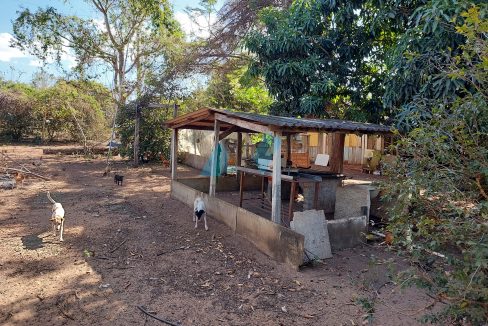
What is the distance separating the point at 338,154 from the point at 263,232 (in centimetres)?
461

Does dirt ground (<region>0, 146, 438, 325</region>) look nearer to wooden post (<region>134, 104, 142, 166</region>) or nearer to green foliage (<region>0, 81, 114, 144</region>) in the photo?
wooden post (<region>134, 104, 142, 166</region>)

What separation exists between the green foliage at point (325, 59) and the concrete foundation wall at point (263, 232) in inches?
149

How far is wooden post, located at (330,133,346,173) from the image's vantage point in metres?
9.53

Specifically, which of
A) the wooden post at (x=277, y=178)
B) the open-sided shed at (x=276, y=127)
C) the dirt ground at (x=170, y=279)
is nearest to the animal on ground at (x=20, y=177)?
the dirt ground at (x=170, y=279)

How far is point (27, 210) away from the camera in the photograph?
26.6 ft

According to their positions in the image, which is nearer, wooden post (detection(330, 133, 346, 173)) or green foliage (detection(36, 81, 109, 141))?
wooden post (detection(330, 133, 346, 173))

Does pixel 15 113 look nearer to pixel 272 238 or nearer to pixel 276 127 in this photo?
pixel 276 127

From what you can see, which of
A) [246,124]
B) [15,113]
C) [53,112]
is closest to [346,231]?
[246,124]

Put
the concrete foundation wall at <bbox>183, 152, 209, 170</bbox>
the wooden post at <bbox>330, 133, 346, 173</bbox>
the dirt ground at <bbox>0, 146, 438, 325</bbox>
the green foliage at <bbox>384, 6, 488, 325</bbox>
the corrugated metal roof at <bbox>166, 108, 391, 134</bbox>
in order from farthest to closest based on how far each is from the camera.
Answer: the concrete foundation wall at <bbox>183, 152, 209, 170</bbox>, the wooden post at <bbox>330, 133, 346, 173</bbox>, the corrugated metal roof at <bbox>166, 108, 391, 134</bbox>, the dirt ground at <bbox>0, 146, 438, 325</bbox>, the green foliage at <bbox>384, 6, 488, 325</bbox>

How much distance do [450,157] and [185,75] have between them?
1538cm

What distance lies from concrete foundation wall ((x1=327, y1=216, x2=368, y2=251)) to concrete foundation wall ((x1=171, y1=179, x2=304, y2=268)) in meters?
1.03

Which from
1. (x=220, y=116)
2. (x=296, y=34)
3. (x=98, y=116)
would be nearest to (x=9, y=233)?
(x=220, y=116)

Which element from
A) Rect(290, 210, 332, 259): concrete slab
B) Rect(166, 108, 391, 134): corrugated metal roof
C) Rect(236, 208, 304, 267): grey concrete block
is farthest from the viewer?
Rect(166, 108, 391, 134): corrugated metal roof

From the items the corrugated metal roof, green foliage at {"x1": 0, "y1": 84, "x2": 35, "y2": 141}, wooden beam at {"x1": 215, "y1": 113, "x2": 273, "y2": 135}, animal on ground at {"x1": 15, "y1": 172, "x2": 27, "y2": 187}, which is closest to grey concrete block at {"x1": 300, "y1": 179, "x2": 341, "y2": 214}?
the corrugated metal roof
